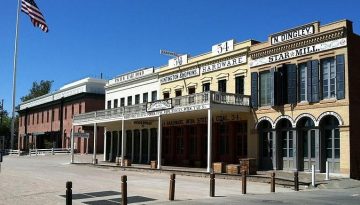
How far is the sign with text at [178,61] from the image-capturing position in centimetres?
3694

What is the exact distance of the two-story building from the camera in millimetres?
24859

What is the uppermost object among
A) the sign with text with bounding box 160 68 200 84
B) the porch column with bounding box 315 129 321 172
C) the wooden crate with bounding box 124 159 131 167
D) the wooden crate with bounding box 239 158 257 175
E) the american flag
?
the american flag

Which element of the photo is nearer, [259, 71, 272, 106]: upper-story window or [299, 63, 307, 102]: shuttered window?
[299, 63, 307, 102]: shuttered window

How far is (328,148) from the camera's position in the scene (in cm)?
2575

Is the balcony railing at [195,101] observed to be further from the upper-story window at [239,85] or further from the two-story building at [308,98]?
the upper-story window at [239,85]

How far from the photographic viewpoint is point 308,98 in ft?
87.4

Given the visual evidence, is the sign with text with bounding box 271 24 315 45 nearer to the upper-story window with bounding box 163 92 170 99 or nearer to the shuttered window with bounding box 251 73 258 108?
the shuttered window with bounding box 251 73 258 108

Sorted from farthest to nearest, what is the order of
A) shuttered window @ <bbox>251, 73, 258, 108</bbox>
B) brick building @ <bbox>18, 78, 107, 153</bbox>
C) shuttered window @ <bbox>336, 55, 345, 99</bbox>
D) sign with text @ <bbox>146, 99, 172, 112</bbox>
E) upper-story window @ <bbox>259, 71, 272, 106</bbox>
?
brick building @ <bbox>18, 78, 107, 153</bbox> → sign with text @ <bbox>146, 99, 172, 112</bbox> → shuttered window @ <bbox>251, 73, 258, 108</bbox> → upper-story window @ <bbox>259, 71, 272, 106</bbox> → shuttered window @ <bbox>336, 55, 345, 99</bbox>

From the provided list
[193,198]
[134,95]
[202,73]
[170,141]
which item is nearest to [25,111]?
[134,95]

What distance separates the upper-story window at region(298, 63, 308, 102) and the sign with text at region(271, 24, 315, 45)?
169cm

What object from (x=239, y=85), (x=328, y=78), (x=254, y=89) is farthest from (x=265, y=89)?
(x=328, y=78)

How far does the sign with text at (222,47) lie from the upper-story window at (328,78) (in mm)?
7563

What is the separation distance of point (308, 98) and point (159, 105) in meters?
11.1

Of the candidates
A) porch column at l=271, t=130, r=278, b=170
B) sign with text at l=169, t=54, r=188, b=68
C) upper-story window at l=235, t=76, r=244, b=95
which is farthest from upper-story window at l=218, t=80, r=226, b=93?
porch column at l=271, t=130, r=278, b=170
